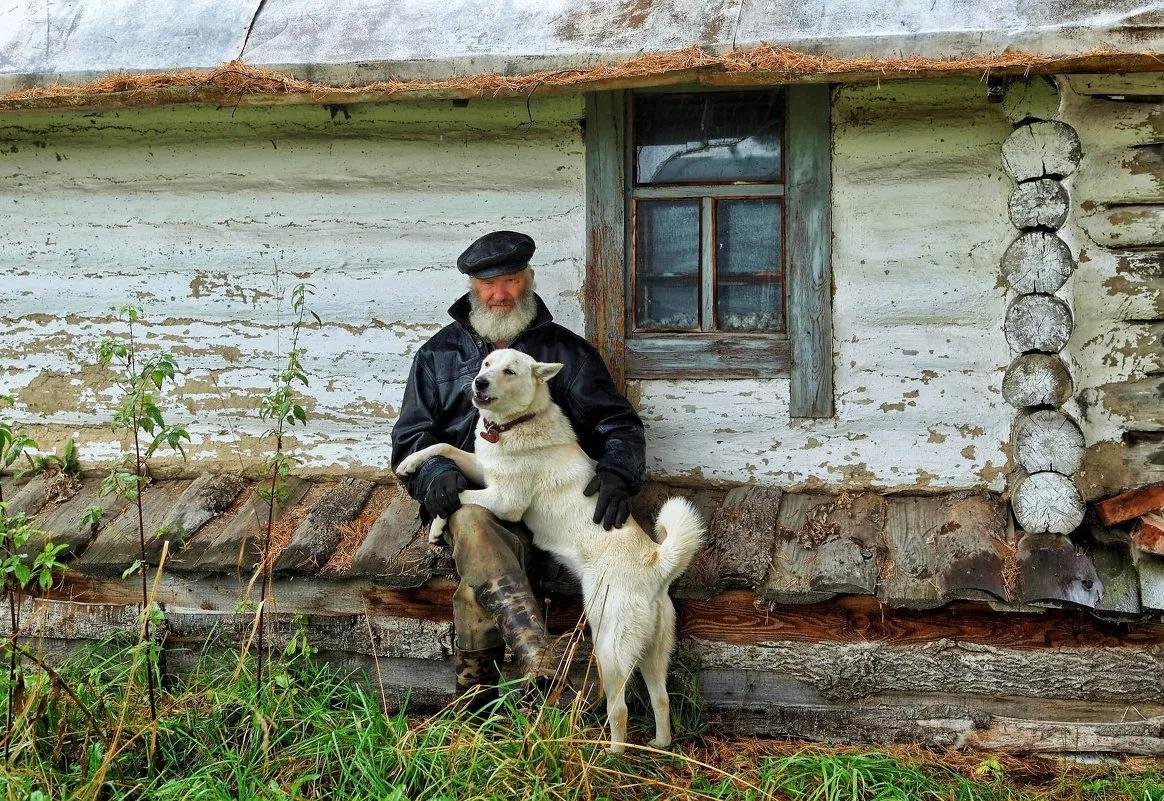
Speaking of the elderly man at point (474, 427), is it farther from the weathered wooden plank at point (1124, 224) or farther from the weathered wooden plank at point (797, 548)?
the weathered wooden plank at point (1124, 224)

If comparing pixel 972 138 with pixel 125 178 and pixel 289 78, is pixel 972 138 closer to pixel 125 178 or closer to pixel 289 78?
pixel 289 78

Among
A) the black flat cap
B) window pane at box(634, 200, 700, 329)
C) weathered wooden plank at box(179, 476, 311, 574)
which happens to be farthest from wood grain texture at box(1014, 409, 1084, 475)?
weathered wooden plank at box(179, 476, 311, 574)

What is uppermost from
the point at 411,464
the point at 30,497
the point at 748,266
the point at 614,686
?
the point at 748,266

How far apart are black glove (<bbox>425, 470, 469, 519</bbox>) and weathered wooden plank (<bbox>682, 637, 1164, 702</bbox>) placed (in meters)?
1.18

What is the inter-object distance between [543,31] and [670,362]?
1620 millimetres

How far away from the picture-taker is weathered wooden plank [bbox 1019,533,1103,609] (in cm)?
429

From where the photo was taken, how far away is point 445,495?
4375 millimetres

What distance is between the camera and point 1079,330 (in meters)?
4.82

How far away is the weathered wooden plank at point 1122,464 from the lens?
483 cm

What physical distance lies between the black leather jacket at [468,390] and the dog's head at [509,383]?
41cm

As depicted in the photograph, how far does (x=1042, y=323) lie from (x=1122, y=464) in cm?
81

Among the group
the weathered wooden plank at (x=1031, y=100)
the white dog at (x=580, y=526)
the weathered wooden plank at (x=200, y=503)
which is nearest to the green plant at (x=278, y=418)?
the weathered wooden plank at (x=200, y=503)

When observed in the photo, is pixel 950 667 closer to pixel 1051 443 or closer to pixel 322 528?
pixel 1051 443

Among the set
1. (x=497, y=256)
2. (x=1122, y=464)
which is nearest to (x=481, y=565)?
(x=497, y=256)
